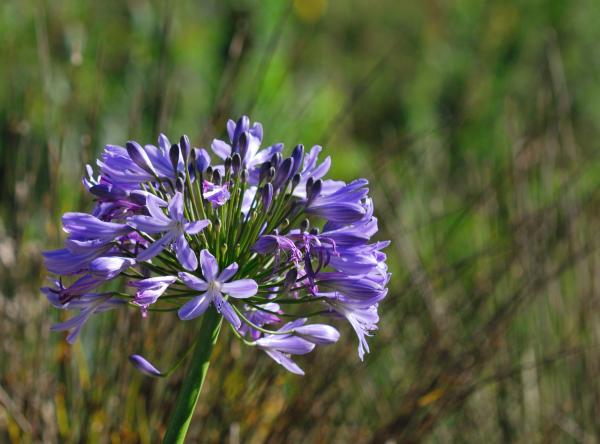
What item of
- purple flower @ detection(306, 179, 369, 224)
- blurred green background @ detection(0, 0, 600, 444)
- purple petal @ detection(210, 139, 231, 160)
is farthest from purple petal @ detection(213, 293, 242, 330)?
blurred green background @ detection(0, 0, 600, 444)

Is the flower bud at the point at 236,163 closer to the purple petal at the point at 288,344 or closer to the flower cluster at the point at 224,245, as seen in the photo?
the flower cluster at the point at 224,245

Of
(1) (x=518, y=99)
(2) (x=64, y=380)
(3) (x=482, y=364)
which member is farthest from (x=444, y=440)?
(1) (x=518, y=99)

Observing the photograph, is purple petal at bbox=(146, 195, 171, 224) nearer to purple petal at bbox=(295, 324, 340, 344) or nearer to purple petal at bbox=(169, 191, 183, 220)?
purple petal at bbox=(169, 191, 183, 220)

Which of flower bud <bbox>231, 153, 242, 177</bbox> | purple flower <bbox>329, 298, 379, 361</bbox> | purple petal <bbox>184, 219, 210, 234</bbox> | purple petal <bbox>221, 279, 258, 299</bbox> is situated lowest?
purple flower <bbox>329, 298, 379, 361</bbox>

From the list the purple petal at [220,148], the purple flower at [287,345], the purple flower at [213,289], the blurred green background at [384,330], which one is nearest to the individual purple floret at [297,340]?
the purple flower at [287,345]

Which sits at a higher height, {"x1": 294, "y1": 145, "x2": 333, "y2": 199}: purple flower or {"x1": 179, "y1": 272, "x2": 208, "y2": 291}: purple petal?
{"x1": 294, "y1": 145, "x2": 333, "y2": 199}: purple flower

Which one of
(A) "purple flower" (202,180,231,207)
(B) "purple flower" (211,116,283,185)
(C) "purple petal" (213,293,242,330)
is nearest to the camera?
(C) "purple petal" (213,293,242,330)
